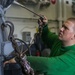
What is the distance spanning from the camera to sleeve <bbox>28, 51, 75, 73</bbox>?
1451mm

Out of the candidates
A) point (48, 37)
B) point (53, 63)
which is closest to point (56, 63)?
point (53, 63)

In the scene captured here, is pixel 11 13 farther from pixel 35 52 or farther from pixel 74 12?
pixel 74 12

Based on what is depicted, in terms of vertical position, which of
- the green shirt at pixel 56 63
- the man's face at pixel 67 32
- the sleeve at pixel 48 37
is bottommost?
the green shirt at pixel 56 63

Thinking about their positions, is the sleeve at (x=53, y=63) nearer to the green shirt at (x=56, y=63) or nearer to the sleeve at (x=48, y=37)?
the green shirt at (x=56, y=63)

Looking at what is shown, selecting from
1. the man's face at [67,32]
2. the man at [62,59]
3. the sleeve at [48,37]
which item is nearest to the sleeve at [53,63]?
the man at [62,59]

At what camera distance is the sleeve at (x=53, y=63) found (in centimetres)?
145

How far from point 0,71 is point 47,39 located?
1.42 m

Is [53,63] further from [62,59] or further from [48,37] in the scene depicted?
[48,37]

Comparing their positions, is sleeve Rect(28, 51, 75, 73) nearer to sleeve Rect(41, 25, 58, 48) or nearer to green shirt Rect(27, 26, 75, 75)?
green shirt Rect(27, 26, 75, 75)

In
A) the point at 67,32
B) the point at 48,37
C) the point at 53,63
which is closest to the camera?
the point at 53,63

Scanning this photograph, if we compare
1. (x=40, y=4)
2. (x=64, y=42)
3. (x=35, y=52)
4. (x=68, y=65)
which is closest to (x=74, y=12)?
(x=40, y=4)

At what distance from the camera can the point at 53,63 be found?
4.97 ft

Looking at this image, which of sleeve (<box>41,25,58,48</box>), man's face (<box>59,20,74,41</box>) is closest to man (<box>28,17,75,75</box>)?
man's face (<box>59,20,74,41</box>)

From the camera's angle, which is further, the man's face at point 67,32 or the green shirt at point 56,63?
the man's face at point 67,32
